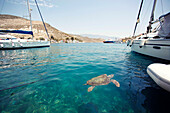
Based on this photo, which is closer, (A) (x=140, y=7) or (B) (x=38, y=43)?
(A) (x=140, y=7)

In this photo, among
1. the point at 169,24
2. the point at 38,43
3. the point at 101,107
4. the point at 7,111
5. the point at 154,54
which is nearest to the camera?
the point at 7,111

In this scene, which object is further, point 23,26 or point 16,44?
point 23,26

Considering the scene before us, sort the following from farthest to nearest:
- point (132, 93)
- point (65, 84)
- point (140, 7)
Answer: point (140, 7)
point (65, 84)
point (132, 93)

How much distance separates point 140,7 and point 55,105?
16068 millimetres

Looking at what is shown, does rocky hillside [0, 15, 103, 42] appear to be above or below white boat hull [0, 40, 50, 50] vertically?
above

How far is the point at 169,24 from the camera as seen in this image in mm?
5863

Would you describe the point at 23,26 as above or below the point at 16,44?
above

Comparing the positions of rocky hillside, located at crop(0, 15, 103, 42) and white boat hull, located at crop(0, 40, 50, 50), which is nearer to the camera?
white boat hull, located at crop(0, 40, 50, 50)

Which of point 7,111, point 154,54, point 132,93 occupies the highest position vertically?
point 154,54

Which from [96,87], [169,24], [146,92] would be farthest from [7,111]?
[169,24]

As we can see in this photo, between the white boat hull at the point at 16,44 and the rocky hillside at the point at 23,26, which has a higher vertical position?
the rocky hillside at the point at 23,26

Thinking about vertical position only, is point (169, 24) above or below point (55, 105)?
above

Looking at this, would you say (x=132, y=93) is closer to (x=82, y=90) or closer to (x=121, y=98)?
(x=121, y=98)

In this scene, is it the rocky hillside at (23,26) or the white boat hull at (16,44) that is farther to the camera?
the rocky hillside at (23,26)
